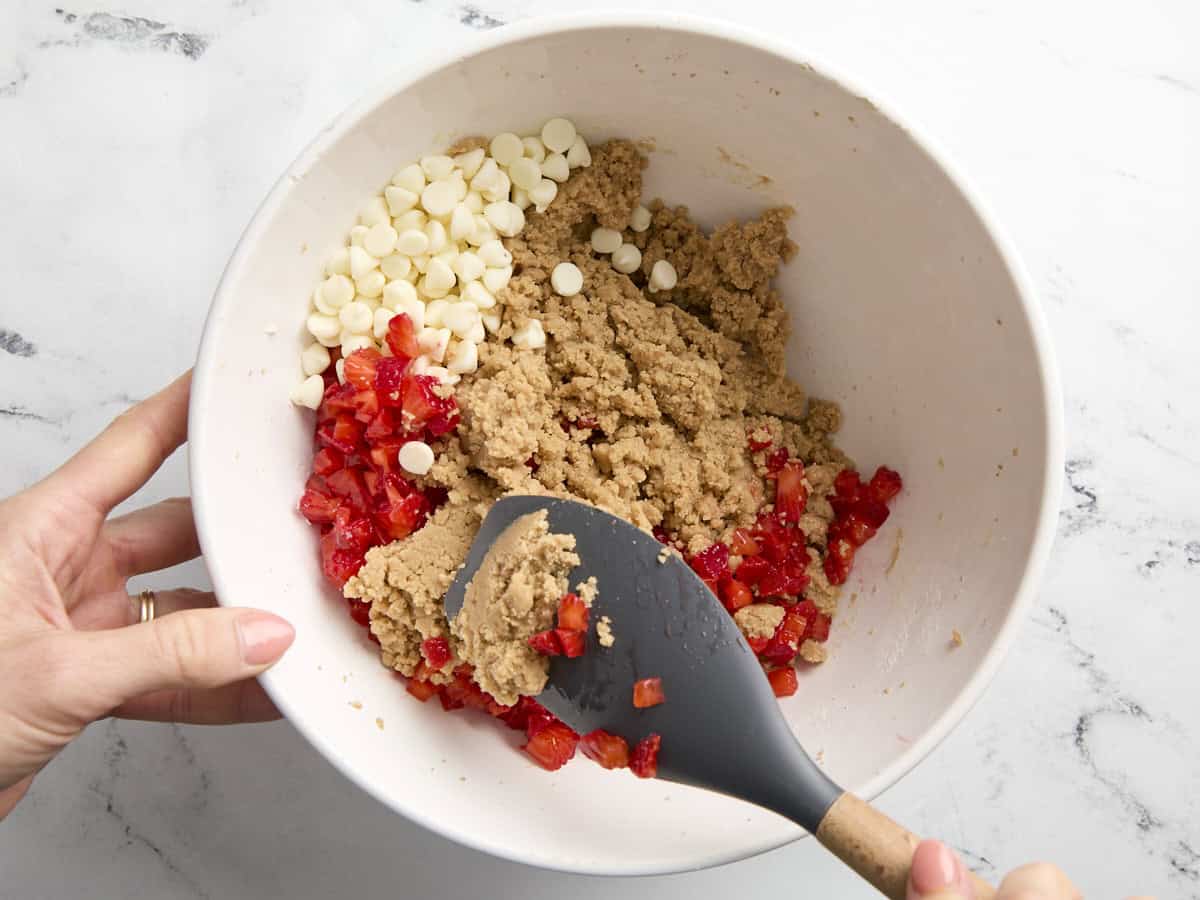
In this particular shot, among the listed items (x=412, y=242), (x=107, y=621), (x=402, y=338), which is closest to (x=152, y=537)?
(x=107, y=621)

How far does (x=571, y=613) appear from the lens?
1.59 meters

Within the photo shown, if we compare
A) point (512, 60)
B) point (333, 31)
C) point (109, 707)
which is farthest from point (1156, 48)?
point (109, 707)

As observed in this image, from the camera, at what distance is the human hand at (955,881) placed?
3.84ft

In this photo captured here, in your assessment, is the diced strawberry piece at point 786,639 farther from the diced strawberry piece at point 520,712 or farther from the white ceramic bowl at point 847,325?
the diced strawberry piece at point 520,712

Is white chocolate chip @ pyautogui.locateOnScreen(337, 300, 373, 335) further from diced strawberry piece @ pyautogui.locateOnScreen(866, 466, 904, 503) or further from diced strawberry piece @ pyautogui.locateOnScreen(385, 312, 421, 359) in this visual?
diced strawberry piece @ pyautogui.locateOnScreen(866, 466, 904, 503)

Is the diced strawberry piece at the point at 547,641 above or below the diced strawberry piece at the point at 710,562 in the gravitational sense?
below

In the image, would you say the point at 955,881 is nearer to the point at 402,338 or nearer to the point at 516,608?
the point at 516,608

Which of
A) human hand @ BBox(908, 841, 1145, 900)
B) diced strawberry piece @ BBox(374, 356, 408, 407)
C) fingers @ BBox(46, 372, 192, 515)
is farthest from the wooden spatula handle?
fingers @ BBox(46, 372, 192, 515)

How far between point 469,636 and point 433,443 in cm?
38

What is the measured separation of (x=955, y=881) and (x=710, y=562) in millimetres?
767

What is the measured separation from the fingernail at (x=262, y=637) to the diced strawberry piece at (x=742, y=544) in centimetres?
83

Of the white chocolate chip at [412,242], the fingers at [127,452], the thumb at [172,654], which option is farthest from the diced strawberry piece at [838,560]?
the fingers at [127,452]

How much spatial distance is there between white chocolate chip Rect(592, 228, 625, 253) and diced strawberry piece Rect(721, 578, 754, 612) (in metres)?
0.69

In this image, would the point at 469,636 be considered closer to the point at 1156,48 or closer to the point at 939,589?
the point at 939,589
